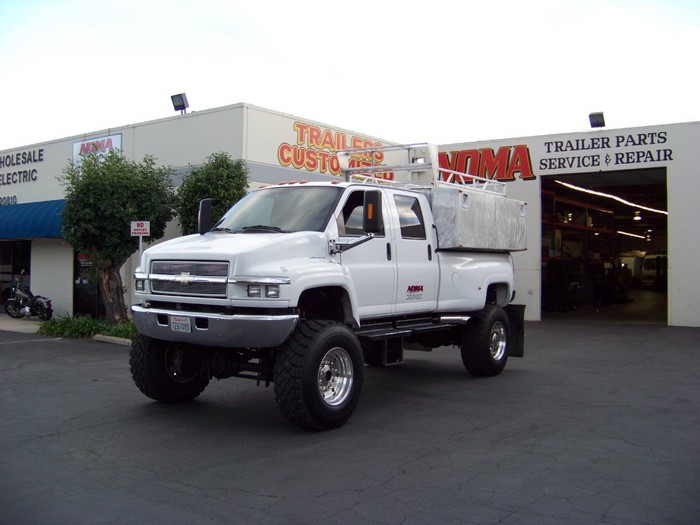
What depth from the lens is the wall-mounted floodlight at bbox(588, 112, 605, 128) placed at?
19.0 meters

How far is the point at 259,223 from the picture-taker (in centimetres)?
770

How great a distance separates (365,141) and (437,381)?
11.4 metres


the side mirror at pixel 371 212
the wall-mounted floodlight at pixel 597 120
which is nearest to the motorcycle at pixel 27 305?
the side mirror at pixel 371 212

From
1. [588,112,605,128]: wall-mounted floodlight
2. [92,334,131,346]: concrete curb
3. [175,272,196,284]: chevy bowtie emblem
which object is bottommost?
[92,334,131,346]: concrete curb

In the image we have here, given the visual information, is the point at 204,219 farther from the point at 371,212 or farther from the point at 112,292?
the point at 112,292

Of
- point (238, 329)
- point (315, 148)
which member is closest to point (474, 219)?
point (238, 329)

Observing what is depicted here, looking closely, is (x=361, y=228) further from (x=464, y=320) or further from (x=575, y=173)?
(x=575, y=173)

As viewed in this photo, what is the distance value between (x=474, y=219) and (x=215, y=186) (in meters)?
7.11

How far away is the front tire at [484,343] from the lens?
9.74 m

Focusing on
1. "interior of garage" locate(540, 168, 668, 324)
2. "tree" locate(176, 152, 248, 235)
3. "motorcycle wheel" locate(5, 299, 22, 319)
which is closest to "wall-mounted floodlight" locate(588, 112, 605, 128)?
"interior of garage" locate(540, 168, 668, 324)

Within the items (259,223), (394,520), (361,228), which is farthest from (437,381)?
(394,520)

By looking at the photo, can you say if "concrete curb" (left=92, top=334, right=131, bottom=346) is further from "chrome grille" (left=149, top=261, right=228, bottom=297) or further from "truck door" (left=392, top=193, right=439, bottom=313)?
"truck door" (left=392, top=193, right=439, bottom=313)

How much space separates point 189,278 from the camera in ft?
22.1

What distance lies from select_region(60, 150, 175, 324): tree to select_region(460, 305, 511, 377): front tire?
8735 millimetres
